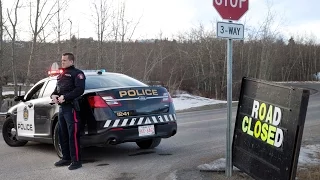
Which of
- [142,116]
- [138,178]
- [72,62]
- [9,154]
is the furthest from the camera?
[9,154]

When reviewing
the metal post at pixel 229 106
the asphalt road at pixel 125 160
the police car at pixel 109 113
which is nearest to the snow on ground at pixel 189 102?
the asphalt road at pixel 125 160

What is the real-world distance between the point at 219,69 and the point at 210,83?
5.85 feet

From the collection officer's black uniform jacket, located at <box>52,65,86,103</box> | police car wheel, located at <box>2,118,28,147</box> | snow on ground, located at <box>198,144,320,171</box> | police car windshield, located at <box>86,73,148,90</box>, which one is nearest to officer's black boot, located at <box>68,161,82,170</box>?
officer's black uniform jacket, located at <box>52,65,86,103</box>

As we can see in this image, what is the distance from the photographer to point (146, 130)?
269 inches

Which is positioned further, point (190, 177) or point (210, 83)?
point (210, 83)

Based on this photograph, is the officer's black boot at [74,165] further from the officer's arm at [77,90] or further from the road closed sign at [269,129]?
the road closed sign at [269,129]

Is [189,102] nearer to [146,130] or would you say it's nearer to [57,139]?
[146,130]

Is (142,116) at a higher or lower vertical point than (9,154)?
higher

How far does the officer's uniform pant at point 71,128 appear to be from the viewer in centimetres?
622

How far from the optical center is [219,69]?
143 feet

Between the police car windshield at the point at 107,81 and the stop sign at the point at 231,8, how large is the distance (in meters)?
2.71

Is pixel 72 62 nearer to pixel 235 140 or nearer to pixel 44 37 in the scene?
pixel 235 140

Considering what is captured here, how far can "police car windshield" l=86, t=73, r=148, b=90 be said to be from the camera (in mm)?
6945

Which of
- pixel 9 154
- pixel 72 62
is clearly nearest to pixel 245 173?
pixel 72 62
